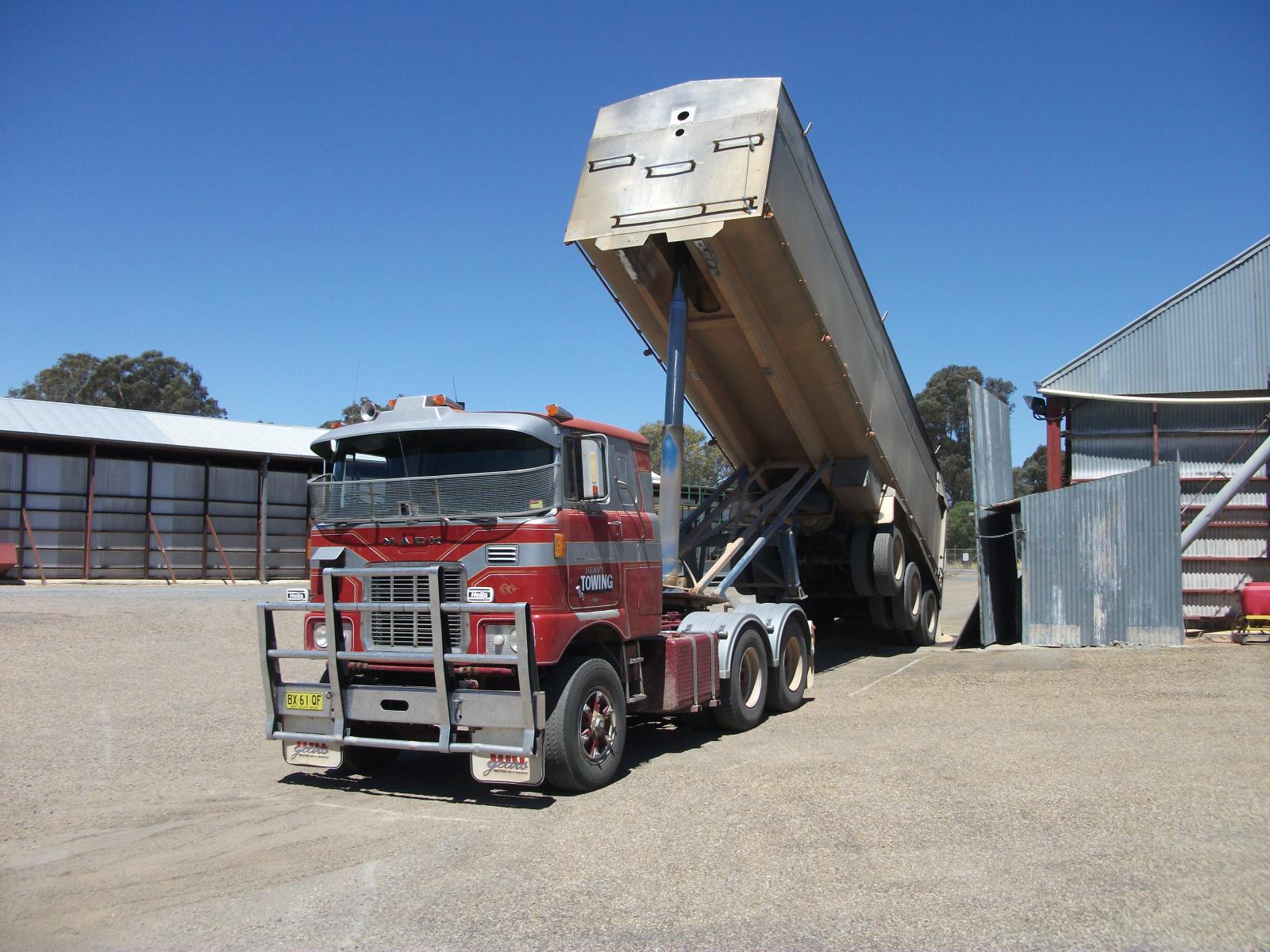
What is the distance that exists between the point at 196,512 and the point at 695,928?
27.0 meters

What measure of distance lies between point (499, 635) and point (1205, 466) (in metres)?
15.5

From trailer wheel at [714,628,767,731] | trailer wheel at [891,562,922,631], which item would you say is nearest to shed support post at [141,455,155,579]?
trailer wheel at [891,562,922,631]

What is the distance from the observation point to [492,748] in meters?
6.27

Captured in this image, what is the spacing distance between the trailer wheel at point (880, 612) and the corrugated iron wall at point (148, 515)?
16583mm

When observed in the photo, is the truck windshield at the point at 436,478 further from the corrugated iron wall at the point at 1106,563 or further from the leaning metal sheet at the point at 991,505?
the leaning metal sheet at the point at 991,505

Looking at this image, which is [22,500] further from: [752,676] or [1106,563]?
[1106,563]

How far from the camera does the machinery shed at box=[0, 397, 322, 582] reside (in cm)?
2466

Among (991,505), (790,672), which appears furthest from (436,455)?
(991,505)

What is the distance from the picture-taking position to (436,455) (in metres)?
7.09

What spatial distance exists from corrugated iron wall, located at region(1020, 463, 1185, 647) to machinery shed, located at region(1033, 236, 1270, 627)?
314 centimetres

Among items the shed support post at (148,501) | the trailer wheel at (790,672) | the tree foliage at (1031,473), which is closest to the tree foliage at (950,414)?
the tree foliage at (1031,473)

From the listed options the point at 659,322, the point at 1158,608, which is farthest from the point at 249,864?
the point at 1158,608

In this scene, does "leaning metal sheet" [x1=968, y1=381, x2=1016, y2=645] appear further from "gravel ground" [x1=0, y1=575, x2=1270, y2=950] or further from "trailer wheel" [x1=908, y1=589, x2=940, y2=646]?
"gravel ground" [x1=0, y1=575, x2=1270, y2=950]

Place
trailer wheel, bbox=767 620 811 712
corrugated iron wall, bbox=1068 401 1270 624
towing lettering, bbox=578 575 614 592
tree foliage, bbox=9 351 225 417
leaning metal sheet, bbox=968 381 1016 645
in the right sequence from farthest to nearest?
tree foliage, bbox=9 351 225 417, corrugated iron wall, bbox=1068 401 1270 624, leaning metal sheet, bbox=968 381 1016 645, trailer wheel, bbox=767 620 811 712, towing lettering, bbox=578 575 614 592
